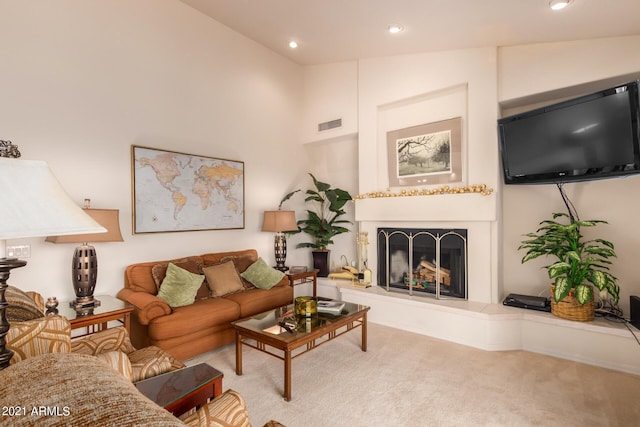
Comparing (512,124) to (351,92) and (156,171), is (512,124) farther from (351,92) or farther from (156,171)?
(156,171)

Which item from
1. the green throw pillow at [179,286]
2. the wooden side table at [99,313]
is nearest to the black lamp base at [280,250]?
the green throw pillow at [179,286]

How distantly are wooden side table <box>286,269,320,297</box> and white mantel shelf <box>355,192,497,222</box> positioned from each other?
1024 millimetres

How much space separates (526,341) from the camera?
3.16 metres

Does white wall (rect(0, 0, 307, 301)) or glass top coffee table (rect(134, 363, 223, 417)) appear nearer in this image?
glass top coffee table (rect(134, 363, 223, 417))

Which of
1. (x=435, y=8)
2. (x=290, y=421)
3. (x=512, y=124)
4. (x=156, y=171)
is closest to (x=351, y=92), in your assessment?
(x=435, y=8)

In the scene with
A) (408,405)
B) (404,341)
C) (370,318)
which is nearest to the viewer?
(408,405)

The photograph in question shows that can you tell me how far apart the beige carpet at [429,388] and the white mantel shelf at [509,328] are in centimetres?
12

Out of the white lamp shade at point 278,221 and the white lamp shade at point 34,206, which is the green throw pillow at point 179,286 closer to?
the white lamp shade at point 278,221

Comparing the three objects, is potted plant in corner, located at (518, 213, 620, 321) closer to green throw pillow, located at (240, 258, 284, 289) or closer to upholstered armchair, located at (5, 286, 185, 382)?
→ green throw pillow, located at (240, 258, 284, 289)

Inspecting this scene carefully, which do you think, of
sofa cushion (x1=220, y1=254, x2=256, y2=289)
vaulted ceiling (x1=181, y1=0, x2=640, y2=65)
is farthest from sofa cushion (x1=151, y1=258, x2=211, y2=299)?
vaulted ceiling (x1=181, y1=0, x2=640, y2=65)

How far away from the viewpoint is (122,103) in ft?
10.4

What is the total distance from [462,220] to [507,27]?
76.9 inches

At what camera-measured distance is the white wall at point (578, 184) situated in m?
2.93

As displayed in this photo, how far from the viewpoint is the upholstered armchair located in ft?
3.76
